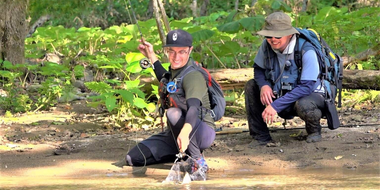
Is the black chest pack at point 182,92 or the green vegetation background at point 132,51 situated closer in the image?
the black chest pack at point 182,92

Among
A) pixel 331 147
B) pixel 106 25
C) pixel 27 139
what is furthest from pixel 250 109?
pixel 106 25

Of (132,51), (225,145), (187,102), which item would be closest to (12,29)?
(132,51)

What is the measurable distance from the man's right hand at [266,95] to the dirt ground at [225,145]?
1.66 ft

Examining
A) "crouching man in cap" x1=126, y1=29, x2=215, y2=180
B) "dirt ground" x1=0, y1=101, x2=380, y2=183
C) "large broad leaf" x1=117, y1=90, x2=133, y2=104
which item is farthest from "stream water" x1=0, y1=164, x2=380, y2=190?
"large broad leaf" x1=117, y1=90, x2=133, y2=104

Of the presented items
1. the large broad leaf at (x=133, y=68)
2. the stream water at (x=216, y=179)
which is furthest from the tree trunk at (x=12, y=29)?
the stream water at (x=216, y=179)

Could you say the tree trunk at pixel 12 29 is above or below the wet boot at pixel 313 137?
above

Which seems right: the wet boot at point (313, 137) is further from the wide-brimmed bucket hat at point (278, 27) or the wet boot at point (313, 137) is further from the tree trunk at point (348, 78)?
the tree trunk at point (348, 78)

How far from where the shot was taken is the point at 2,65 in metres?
10.4

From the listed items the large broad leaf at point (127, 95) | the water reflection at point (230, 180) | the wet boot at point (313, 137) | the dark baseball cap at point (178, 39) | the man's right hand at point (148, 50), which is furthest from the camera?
the large broad leaf at point (127, 95)

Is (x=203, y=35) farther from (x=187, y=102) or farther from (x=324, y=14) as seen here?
(x=187, y=102)

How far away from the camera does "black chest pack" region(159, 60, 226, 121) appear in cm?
477

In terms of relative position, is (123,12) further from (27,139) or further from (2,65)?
(27,139)

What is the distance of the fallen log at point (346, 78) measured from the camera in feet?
25.1

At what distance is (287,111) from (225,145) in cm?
80
